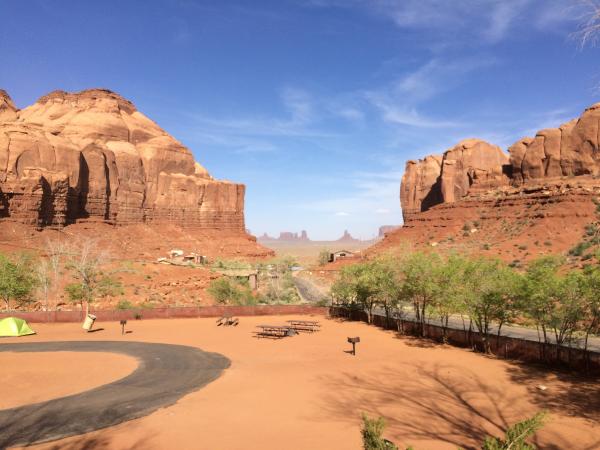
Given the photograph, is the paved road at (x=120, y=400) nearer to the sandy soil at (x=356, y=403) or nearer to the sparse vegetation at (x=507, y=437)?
the sandy soil at (x=356, y=403)

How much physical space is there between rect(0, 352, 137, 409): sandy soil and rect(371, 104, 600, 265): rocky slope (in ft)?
167

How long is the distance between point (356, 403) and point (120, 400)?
745 cm

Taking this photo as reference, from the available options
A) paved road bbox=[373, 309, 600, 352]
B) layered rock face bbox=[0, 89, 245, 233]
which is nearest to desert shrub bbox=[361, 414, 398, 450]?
paved road bbox=[373, 309, 600, 352]

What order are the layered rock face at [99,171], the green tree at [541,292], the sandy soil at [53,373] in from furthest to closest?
the layered rock face at [99,171]
the green tree at [541,292]
the sandy soil at [53,373]

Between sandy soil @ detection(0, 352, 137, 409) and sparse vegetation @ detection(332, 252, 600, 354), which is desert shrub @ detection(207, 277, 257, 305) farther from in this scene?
sandy soil @ detection(0, 352, 137, 409)

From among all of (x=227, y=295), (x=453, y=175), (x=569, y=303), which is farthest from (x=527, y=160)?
(x=569, y=303)

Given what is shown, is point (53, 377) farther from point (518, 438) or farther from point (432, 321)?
point (432, 321)

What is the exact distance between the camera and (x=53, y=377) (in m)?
17.1

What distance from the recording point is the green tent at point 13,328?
1084 inches

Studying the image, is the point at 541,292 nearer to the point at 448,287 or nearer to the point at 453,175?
the point at 448,287

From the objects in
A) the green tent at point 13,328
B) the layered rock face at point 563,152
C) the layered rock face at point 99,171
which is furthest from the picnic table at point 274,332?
the layered rock face at point 563,152

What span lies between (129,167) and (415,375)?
96055 millimetres

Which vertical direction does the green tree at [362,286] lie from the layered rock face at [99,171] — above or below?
below

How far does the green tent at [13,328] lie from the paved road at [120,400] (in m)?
10.4
